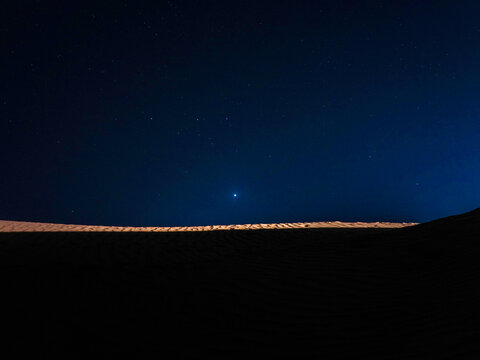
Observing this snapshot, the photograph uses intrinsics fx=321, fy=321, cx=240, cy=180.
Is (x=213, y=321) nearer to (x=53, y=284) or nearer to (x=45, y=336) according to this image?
(x=45, y=336)

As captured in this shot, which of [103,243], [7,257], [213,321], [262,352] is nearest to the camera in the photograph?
[262,352]

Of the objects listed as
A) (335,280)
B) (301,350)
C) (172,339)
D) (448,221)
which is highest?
(448,221)

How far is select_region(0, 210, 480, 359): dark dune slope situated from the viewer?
2791mm

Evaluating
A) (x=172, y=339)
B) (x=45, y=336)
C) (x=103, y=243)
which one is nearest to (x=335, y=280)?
(x=172, y=339)

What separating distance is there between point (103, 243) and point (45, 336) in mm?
4848

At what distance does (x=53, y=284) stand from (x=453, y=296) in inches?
192

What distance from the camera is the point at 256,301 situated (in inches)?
149

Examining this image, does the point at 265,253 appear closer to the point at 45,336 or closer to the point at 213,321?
the point at 213,321

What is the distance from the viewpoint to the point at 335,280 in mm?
4406

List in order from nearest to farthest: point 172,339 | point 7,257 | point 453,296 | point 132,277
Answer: point 172,339
point 453,296
point 132,277
point 7,257

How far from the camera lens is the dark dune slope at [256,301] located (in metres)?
2.79

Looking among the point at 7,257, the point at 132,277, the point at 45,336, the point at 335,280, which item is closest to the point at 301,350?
the point at 335,280

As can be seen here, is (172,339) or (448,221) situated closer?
(172,339)

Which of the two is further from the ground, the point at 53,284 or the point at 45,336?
the point at 53,284
